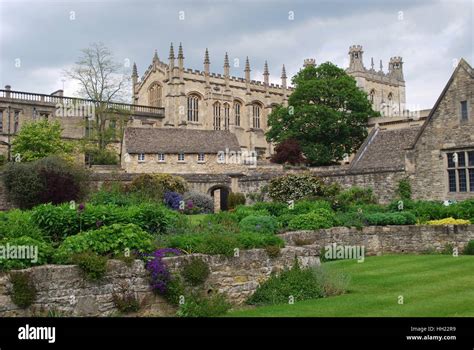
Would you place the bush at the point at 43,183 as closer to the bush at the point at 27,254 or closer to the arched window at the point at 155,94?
the bush at the point at 27,254

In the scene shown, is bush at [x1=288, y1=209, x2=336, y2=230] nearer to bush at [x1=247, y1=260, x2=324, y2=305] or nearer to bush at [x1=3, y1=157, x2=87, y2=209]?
bush at [x1=247, y1=260, x2=324, y2=305]

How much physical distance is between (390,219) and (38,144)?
31.7 metres

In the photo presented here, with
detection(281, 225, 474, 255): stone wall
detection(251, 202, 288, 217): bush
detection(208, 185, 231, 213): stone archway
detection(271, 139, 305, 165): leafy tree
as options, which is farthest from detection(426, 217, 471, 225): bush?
detection(271, 139, 305, 165): leafy tree

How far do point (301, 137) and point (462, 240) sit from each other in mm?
33793

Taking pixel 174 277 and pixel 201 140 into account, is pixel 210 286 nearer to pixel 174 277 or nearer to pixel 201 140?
pixel 174 277

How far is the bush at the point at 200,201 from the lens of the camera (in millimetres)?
32500

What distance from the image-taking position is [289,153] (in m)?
49.7

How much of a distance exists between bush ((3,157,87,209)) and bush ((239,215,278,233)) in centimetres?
1503

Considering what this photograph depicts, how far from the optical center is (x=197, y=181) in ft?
124

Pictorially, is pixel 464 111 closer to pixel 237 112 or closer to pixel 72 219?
pixel 72 219

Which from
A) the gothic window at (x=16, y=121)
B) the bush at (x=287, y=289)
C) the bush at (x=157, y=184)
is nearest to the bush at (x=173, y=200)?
the bush at (x=157, y=184)

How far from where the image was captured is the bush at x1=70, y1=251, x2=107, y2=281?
965cm

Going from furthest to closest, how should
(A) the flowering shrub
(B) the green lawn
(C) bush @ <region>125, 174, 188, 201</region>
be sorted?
(C) bush @ <region>125, 174, 188, 201</region> < (A) the flowering shrub < (B) the green lawn
